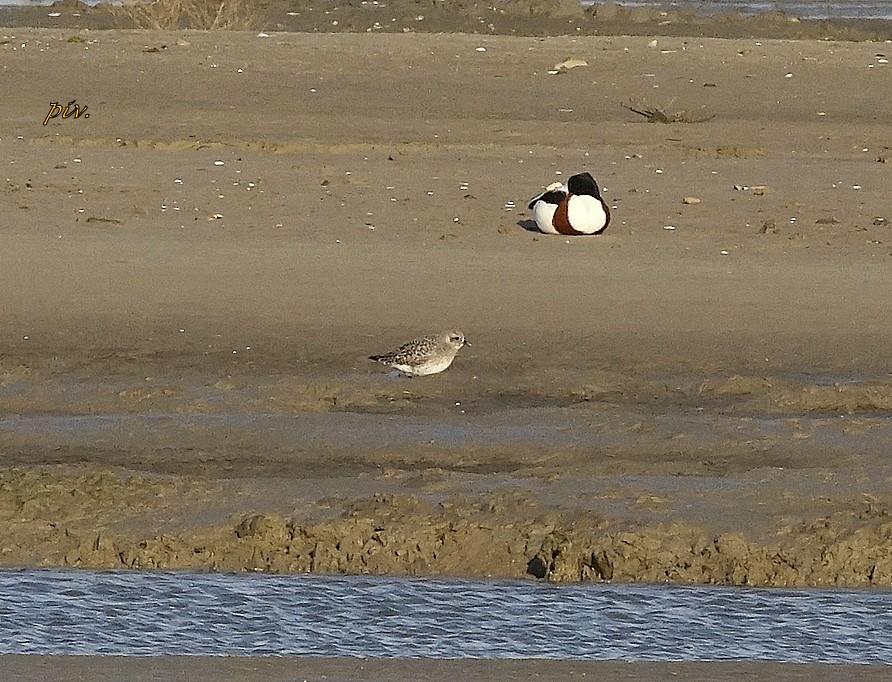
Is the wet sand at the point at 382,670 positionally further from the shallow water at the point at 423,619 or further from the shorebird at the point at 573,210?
the shorebird at the point at 573,210

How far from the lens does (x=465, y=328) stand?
9328 millimetres

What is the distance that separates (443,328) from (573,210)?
2.02 metres

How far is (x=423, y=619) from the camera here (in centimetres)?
542

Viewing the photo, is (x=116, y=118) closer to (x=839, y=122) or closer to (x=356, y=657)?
(x=839, y=122)

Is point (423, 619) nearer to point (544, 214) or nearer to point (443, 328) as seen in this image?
point (443, 328)

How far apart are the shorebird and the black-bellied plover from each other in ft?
10.2

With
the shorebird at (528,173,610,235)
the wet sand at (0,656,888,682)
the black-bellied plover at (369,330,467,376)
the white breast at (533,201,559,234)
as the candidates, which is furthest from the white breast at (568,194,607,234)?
the wet sand at (0,656,888,682)

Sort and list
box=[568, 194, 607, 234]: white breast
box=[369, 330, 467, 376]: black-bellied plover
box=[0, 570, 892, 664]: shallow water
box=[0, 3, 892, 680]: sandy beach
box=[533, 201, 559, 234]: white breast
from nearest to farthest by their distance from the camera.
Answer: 1. box=[0, 570, 892, 664]: shallow water
2. box=[0, 3, 892, 680]: sandy beach
3. box=[369, 330, 467, 376]: black-bellied plover
4. box=[568, 194, 607, 234]: white breast
5. box=[533, 201, 559, 234]: white breast

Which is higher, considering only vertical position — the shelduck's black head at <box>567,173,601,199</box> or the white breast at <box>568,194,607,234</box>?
the shelduck's black head at <box>567,173,601,199</box>

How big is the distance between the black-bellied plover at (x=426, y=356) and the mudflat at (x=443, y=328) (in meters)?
0.12

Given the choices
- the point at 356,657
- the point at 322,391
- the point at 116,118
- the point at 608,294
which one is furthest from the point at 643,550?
the point at 116,118

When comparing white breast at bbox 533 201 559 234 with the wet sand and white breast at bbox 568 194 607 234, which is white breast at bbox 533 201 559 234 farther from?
the wet sand

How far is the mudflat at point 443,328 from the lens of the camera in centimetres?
616

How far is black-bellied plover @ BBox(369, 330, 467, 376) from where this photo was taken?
798 centimetres
